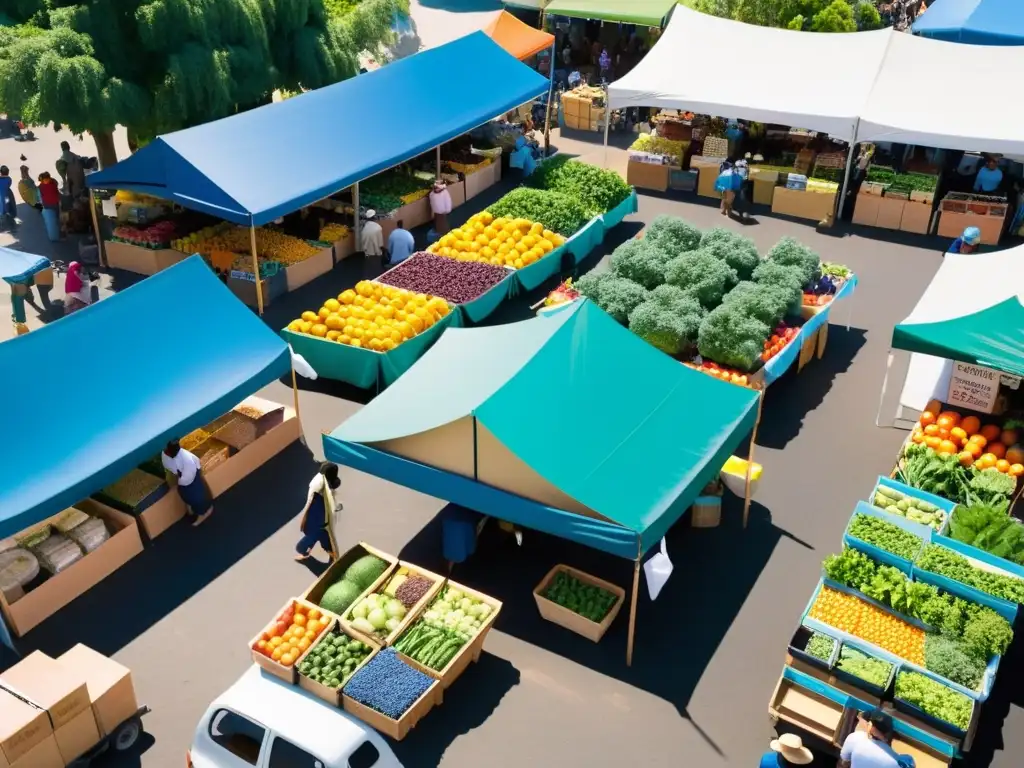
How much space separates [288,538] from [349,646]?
2.42 m

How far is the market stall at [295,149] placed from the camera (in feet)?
50.3

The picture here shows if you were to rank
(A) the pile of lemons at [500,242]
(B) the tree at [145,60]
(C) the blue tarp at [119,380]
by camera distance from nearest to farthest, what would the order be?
(C) the blue tarp at [119,380]
(A) the pile of lemons at [500,242]
(B) the tree at [145,60]

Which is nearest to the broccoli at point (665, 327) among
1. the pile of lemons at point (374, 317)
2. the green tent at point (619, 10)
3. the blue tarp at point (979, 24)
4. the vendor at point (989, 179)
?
the pile of lemons at point (374, 317)

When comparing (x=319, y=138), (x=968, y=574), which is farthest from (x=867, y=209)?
(x=968, y=574)

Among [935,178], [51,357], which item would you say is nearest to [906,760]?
[51,357]

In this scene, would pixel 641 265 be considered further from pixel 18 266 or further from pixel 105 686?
pixel 105 686

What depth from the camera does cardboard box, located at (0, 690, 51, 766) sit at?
26.9 feet

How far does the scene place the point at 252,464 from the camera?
12.6 m

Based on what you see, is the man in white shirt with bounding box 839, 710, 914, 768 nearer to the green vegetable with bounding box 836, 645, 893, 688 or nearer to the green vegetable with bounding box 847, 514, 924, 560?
the green vegetable with bounding box 836, 645, 893, 688

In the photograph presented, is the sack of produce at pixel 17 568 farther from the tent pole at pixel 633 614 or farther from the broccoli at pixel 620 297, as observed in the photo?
the broccoli at pixel 620 297

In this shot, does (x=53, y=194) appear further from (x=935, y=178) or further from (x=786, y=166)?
(x=935, y=178)

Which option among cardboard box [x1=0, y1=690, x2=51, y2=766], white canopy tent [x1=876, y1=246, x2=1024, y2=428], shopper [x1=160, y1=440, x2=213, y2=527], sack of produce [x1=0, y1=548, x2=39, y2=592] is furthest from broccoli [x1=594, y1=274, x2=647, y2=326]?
cardboard box [x1=0, y1=690, x2=51, y2=766]

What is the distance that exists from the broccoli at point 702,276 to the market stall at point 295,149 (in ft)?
18.4

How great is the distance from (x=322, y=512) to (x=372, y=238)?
26.8 feet
